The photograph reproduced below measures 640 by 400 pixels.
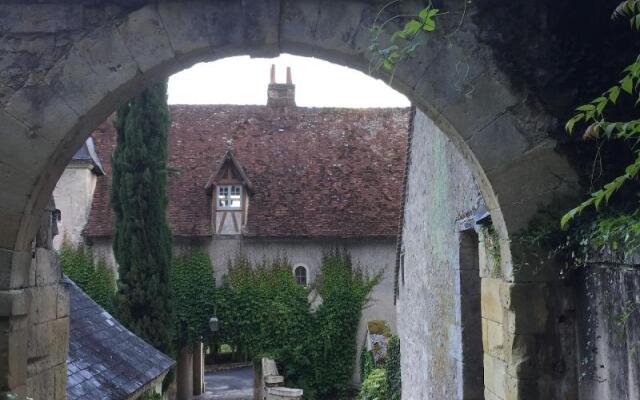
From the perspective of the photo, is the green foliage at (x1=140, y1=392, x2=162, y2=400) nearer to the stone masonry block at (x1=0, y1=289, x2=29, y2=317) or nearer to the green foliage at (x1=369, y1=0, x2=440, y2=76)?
the stone masonry block at (x1=0, y1=289, x2=29, y2=317)

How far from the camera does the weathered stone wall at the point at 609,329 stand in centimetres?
299

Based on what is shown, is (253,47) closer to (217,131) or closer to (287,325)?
(287,325)

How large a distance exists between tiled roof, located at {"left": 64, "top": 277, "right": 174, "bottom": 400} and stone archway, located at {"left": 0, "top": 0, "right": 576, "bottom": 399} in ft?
14.3

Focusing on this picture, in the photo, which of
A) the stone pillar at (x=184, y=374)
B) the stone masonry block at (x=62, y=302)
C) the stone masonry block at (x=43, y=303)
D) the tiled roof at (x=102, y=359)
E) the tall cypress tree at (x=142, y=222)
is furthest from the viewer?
the stone pillar at (x=184, y=374)

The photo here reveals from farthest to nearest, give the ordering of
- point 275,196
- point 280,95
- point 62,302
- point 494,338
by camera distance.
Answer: point 280,95 < point 275,196 < point 62,302 < point 494,338

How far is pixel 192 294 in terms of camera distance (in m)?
17.9

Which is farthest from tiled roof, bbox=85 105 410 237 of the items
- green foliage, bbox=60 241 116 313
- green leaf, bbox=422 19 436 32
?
green leaf, bbox=422 19 436 32

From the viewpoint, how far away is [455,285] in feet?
21.6

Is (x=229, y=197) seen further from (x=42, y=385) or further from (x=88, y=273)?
(x=42, y=385)

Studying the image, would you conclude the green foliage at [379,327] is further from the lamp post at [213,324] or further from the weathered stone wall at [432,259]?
the weathered stone wall at [432,259]

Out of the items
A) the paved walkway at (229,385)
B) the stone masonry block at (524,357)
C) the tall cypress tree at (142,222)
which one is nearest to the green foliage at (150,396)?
the tall cypress tree at (142,222)

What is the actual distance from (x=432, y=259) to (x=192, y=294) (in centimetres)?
1103

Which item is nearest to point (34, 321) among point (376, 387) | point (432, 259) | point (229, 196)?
point (432, 259)

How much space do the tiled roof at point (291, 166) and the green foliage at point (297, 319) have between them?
1.23 m
